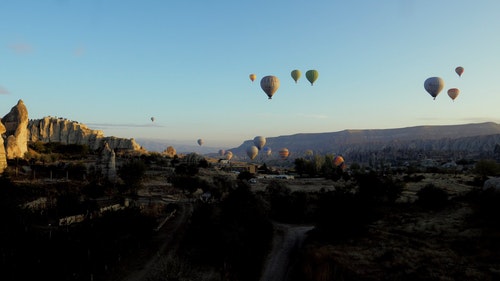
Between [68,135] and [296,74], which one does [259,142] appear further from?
[68,135]

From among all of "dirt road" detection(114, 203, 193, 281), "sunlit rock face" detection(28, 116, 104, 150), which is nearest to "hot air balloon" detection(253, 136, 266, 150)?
"sunlit rock face" detection(28, 116, 104, 150)

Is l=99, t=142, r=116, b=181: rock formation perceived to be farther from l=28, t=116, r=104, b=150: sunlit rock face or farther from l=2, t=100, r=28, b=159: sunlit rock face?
l=28, t=116, r=104, b=150: sunlit rock face

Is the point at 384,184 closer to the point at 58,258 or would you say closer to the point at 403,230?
the point at 403,230

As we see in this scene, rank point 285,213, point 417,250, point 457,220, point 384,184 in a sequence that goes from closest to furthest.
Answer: point 417,250 → point 457,220 → point 285,213 → point 384,184

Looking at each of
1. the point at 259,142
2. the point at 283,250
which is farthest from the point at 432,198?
the point at 259,142

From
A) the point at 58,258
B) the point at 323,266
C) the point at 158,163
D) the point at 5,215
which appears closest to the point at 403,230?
the point at 323,266

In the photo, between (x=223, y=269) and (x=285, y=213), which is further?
(x=285, y=213)

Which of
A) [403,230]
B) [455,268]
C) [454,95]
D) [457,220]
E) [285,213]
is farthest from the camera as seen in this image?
[454,95]
